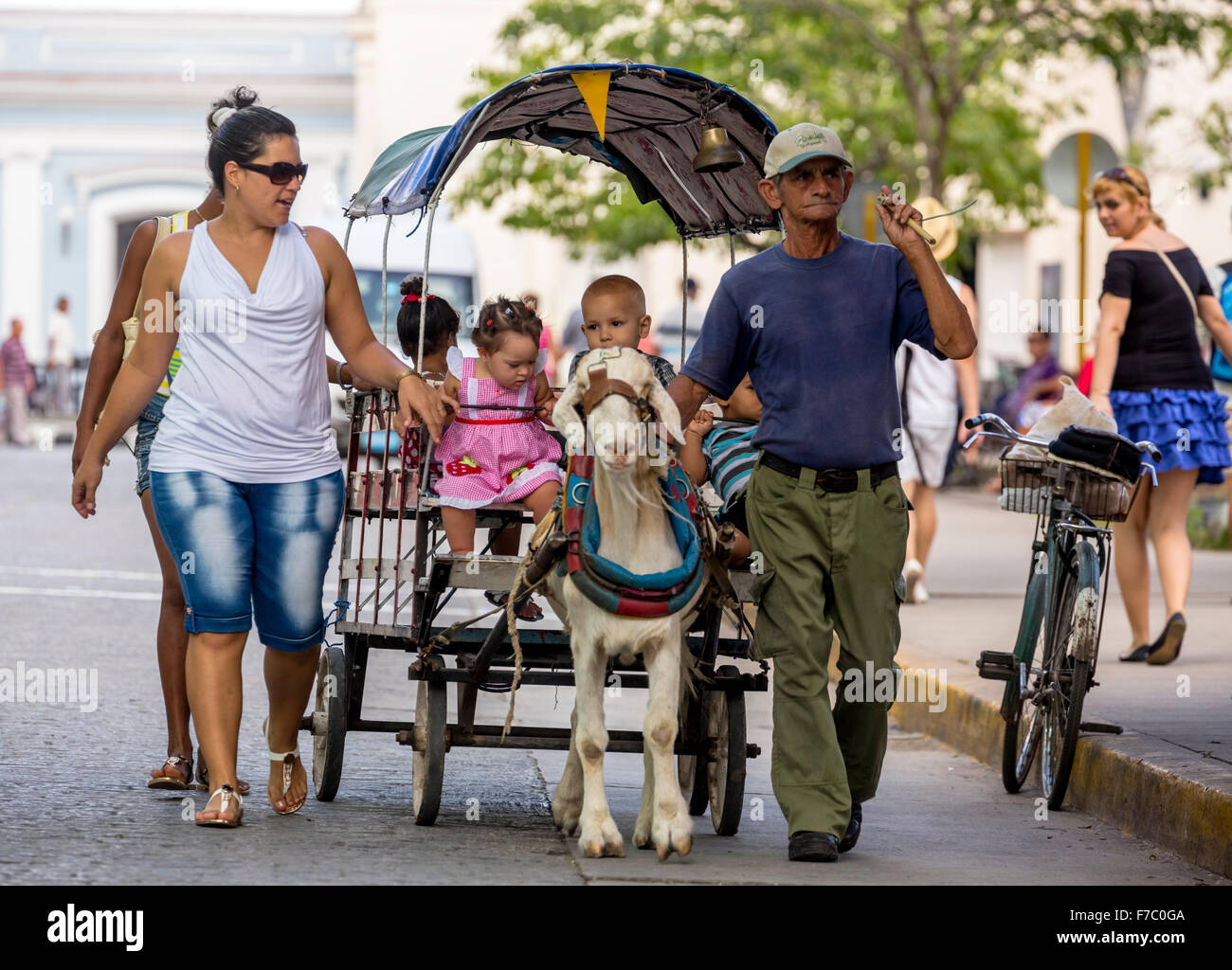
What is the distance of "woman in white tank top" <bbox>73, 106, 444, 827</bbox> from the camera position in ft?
20.2

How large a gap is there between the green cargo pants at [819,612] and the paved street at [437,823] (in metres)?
0.25

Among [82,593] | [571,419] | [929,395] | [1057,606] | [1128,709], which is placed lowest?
[82,593]

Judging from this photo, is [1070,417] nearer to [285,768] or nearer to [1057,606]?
[1057,606]

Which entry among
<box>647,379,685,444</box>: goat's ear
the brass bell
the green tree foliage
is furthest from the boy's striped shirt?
the green tree foliage

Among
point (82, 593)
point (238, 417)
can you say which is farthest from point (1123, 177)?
point (82, 593)

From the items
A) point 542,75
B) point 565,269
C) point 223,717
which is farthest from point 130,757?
point 565,269

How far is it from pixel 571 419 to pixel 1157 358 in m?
4.44

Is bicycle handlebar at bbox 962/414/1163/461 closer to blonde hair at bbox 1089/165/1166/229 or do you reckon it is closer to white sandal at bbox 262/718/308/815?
blonde hair at bbox 1089/165/1166/229

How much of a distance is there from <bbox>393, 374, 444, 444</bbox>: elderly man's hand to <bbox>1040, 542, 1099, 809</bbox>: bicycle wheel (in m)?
2.31

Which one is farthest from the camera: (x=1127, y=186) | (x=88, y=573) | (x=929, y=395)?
(x=88, y=573)

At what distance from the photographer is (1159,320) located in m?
9.44

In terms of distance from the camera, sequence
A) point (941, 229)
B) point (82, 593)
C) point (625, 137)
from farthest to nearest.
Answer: point (82, 593)
point (941, 229)
point (625, 137)

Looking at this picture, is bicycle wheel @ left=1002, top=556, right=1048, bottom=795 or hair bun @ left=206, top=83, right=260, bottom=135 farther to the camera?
bicycle wheel @ left=1002, top=556, right=1048, bottom=795
